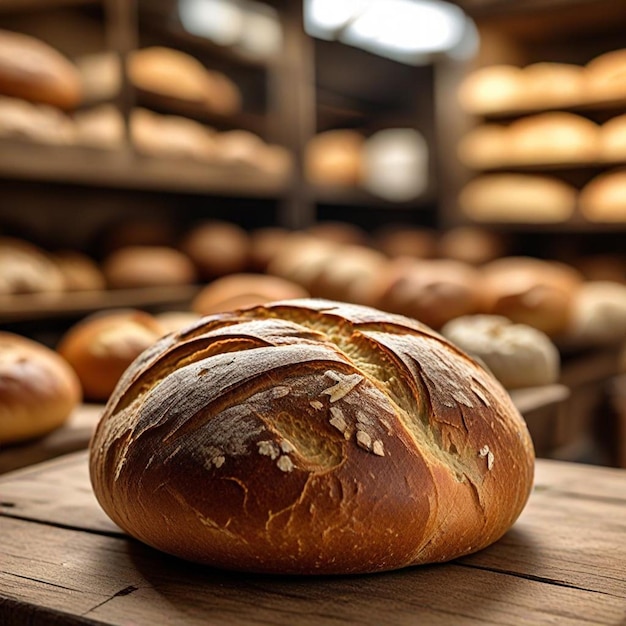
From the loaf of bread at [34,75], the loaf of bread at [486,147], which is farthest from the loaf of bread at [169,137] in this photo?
the loaf of bread at [486,147]

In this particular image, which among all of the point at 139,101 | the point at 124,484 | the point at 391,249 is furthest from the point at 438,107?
the point at 124,484

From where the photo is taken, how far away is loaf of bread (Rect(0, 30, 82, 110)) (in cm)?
260

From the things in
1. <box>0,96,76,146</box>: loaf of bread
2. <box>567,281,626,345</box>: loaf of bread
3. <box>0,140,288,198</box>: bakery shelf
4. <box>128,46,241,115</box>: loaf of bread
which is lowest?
<box>567,281,626,345</box>: loaf of bread

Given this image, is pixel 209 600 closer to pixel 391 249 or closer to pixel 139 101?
pixel 139 101

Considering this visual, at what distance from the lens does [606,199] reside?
4.19m

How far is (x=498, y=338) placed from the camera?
1.84m

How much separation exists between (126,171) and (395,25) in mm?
2342

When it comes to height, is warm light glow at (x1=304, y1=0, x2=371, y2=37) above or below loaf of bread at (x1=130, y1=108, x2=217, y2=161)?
above

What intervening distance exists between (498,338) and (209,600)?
1220 mm

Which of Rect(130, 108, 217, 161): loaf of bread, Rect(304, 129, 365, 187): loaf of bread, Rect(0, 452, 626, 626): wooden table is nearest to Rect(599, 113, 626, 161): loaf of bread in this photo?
Rect(304, 129, 365, 187): loaf of bread

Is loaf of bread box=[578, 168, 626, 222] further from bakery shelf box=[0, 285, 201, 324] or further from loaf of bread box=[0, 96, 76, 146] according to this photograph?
loaf of bread box=[0, 96, 76, 146]

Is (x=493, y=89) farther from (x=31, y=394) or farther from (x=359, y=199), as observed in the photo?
(x=31, y=394)

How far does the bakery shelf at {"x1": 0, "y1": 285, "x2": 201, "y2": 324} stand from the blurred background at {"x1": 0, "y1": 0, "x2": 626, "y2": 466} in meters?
0.01

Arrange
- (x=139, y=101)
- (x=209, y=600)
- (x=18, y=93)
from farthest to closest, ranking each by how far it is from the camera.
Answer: (x=139, y=101) < (x=18, y=93) < (x=209, y=600)
